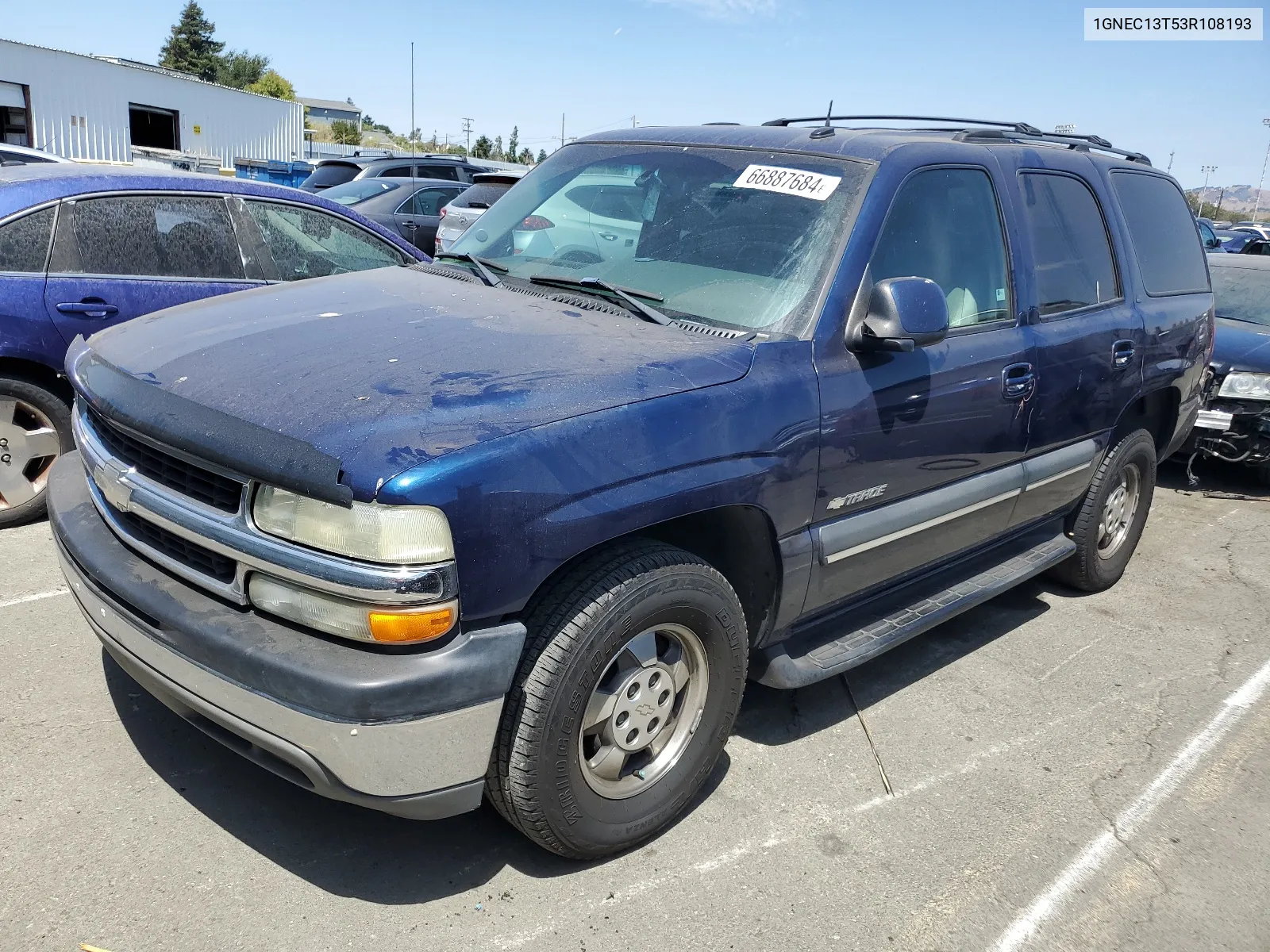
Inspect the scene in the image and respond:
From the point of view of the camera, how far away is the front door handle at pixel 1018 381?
12.1ft

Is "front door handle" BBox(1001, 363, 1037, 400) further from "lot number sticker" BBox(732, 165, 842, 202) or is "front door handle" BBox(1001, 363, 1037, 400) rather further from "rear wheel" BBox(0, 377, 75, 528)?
"rear wheel" BBox(0, 377, 75, 528)

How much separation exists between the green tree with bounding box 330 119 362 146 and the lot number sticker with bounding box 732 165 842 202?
67599 millimetres

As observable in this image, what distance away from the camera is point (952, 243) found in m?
3.62

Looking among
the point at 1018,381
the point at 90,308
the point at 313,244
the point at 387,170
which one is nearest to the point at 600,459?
the point at 1018,381

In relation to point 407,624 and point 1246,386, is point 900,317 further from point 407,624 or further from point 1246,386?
point 1246,386

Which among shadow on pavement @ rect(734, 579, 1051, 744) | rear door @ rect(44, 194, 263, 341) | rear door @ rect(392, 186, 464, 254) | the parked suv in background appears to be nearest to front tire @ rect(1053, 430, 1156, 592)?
shadow on pavement @ rect(734, 579, 1051, 744)

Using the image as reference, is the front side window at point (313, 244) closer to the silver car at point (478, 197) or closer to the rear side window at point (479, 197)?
the silver car at point (478, 197)

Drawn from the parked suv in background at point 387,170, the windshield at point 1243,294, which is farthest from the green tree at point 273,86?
the windshield at point 1243,294

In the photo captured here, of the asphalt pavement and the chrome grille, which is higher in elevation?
the chrome grille

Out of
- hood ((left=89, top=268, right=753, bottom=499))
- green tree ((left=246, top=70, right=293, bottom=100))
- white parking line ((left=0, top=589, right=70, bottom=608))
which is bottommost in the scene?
white parking line ((left=0, top=589, right=70, bottom=608))

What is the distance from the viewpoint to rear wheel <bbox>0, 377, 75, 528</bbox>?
4.66 m

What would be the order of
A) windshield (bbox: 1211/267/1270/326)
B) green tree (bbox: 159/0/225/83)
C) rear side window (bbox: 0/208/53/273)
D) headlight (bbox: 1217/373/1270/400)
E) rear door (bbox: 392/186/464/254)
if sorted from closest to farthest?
rear side window (bbox: 0/208/53/273) < headlight (bbox: 1217/373/1270/400) < windshield (bbox: 1211/267/1270/326) < rear door (bbox: 392/186/464/254) < green tree (bbox: 159/0/225/83)

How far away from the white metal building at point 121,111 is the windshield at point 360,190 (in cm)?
2151

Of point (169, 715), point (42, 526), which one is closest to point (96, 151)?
point (42, 526)
